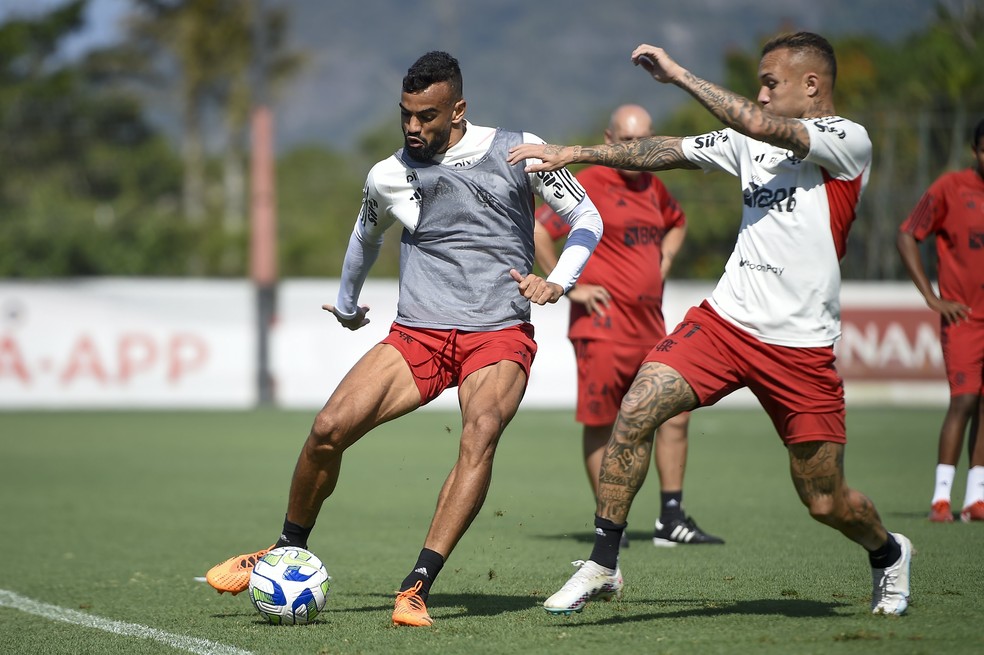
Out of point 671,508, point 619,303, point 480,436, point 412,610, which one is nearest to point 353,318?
point 480,436

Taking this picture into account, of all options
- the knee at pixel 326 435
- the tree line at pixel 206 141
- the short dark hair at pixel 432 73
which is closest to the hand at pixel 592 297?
the short dark hair at pixel 432 73

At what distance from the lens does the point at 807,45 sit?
5.55 meters

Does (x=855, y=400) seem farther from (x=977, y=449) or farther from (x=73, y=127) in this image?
(x=73, y=127)

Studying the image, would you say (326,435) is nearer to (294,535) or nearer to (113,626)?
(294,535)

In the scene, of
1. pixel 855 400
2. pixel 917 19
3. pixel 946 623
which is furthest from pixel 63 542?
pixel 917 19

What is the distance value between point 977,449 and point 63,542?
19.6ft

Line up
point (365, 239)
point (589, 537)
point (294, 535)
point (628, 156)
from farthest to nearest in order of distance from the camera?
point (589, 537) < point (365, 239) < point (294, 535) < point (628, 156)

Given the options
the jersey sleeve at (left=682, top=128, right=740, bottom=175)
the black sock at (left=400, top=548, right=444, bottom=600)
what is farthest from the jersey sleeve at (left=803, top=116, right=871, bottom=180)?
the black sock at (left=400, top=548, right=444, bottom=600)

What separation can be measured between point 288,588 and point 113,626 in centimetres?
79

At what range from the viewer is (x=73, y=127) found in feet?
125

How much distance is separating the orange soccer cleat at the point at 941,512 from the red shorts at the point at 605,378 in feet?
7.12

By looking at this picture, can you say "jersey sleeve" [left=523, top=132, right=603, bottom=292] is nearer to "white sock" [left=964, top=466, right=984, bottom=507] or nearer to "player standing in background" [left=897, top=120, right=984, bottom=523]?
"player standing in background" [left=897, top=120, right=984, bottom=523]

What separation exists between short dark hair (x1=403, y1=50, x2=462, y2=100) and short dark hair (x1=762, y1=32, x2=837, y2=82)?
1.36 meters

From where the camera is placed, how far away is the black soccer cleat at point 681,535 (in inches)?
320
